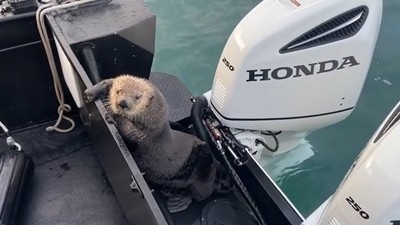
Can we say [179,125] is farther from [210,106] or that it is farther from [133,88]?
[133,88]

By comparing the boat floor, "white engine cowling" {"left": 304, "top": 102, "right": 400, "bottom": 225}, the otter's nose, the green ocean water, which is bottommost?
the green ocean water

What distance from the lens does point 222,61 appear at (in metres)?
1.75

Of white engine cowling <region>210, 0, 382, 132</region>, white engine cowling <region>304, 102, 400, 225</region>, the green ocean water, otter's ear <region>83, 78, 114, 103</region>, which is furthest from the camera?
the green ocean water

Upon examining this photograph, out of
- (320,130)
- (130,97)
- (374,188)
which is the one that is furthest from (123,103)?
(320,130)

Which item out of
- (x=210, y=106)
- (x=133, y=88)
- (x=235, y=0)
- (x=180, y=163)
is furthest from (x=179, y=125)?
(x=235, y=0)

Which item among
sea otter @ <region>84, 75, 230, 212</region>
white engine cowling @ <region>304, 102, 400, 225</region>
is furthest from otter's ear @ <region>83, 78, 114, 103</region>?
white engine cowling @ <region>304, 102, 400, 225</region>

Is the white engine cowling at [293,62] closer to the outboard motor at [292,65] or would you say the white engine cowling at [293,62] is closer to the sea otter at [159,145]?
the outboard motor at [292,65]

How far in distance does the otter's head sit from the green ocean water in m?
0.76

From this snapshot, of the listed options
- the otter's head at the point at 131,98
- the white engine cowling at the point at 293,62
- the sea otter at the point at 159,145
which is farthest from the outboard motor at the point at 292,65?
the otter's head at the point at 131,98

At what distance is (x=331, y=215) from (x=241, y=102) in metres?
0.54

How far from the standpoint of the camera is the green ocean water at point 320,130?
238 centimetres

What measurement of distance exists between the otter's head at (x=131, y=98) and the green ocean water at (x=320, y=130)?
0.76 meters

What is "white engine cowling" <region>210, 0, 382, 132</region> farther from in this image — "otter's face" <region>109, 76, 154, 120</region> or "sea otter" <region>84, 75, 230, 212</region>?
"otter's face" <region>109, 76, 154, 120</region>

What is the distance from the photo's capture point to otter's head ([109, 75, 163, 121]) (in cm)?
150
